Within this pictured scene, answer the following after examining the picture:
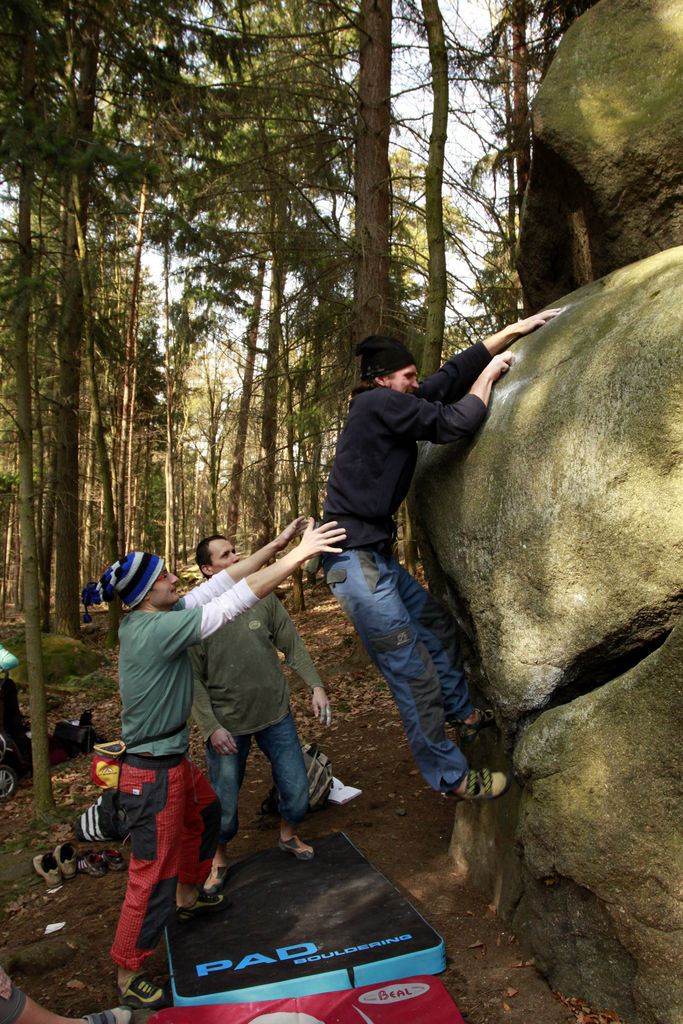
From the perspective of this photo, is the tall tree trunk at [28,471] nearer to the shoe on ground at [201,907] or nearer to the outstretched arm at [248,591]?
the shoe on ground at [201,907]

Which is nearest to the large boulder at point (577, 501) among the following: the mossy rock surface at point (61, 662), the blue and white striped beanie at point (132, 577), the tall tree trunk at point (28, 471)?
the blue and white striped beanie at point (132, 577)

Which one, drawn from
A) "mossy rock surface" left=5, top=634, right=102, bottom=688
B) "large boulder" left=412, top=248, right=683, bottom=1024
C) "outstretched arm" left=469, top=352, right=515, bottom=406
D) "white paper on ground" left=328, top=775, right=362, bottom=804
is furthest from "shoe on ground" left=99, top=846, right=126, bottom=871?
"mossy rock surface" left=5, top=634, right=102, bottom=688

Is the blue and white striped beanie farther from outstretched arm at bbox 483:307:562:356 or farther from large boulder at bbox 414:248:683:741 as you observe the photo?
outstretched arm at bbox 483:307:562:356

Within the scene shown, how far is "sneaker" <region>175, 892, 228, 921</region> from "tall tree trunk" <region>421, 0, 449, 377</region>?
4662 millimetres

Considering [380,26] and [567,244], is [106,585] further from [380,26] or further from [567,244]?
[380,26]

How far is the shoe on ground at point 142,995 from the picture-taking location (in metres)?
3.59

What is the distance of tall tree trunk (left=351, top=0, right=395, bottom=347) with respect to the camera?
9445 millimetres

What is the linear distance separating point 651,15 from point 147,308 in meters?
22.1

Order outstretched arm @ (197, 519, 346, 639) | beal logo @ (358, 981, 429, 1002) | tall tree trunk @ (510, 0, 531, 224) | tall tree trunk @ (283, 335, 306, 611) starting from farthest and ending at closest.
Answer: tall tree trunk @ (283, 335, 306, 611) < tall tree trunk @ (510, 0, 531, 224) < outstretched arm @ (197, 519, 346, 639) < beal logo @ (358, 981, 429, 1002)

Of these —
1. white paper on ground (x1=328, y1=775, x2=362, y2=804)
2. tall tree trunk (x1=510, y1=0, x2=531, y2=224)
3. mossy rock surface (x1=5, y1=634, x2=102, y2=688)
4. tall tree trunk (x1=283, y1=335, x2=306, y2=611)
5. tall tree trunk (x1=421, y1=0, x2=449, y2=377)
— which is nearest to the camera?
white paper on ground (x1=328, y1=775, x2=362, y2=804)

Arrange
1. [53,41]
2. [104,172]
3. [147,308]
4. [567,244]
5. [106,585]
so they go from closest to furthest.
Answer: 1. [106,585]
2. [567,244]
3. [53,41]
4. [104,172]
5. [147,308]

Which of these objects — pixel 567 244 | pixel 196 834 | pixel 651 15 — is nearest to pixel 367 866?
pixel 196 834

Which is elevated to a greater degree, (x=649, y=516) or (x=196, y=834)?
(x=649, y=516)

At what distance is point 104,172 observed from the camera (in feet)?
24.8
